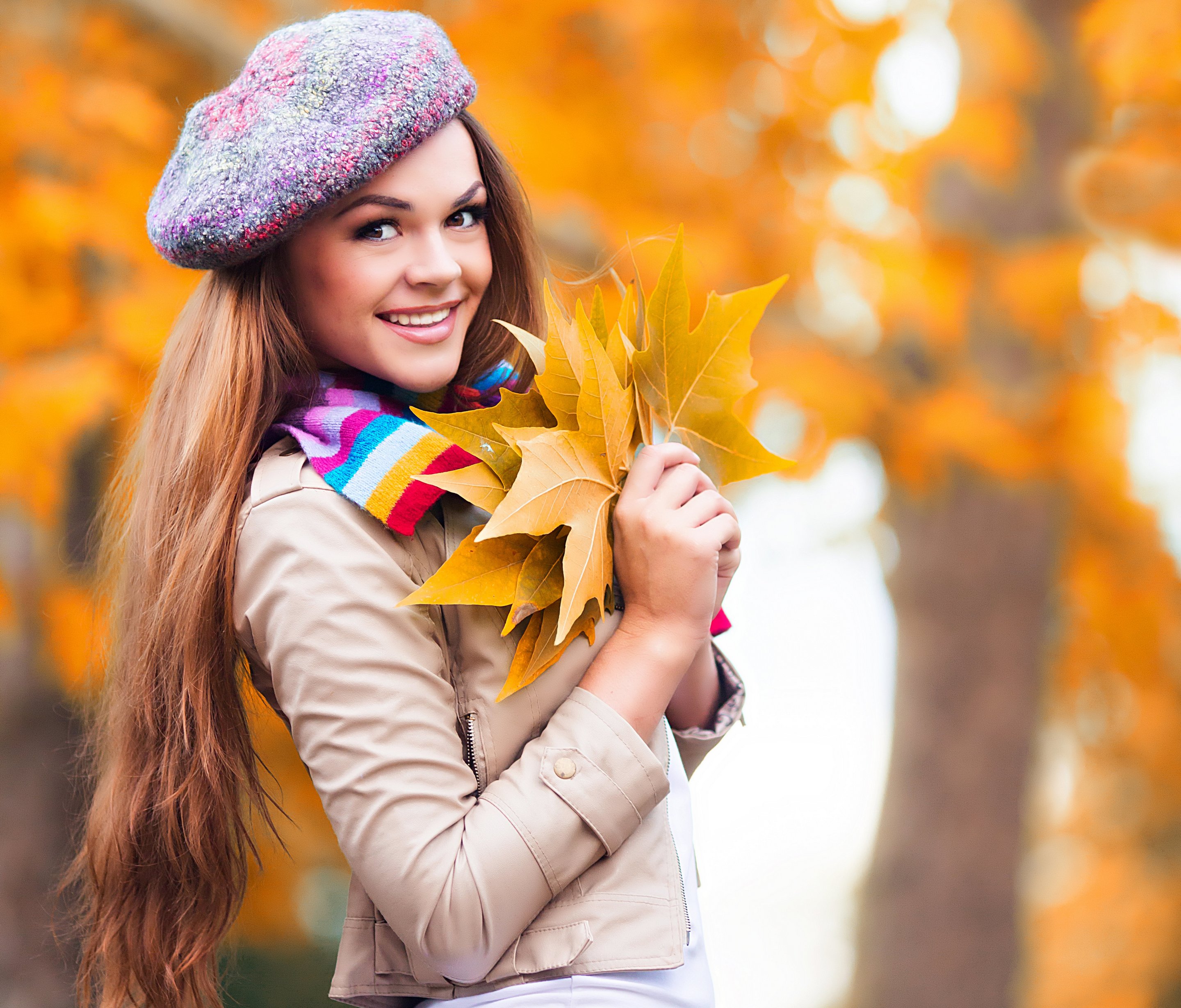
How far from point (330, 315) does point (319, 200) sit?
159mm

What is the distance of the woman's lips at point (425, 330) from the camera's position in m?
1.30

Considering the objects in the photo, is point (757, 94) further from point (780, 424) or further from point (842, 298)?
point (780, 424)

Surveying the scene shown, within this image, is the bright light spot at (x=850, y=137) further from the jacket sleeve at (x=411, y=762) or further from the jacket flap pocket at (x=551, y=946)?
the jacket flap pocket at (x=551, y=946)

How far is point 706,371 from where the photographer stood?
4.28ft

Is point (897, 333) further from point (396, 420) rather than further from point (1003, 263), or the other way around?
point (396, 420)

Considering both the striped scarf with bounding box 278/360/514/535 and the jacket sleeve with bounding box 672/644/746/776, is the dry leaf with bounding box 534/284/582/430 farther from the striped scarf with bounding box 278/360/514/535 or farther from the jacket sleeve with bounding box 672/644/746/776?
the jacket sleeve with bounding box 672/644/746/776

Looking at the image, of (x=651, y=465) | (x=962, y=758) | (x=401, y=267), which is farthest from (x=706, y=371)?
(x=962, y=758)

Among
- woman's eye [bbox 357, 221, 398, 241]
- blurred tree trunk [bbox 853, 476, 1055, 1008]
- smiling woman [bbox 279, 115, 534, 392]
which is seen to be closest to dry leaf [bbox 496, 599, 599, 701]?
smiling woman [bbox 279, 115, 534, 392]

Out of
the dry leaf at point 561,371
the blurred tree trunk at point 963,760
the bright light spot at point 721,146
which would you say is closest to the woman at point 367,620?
the dry leaf at point 561,371

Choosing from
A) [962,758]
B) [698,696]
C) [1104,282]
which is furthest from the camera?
[962,758]

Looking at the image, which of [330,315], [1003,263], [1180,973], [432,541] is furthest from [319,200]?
[1180,973]

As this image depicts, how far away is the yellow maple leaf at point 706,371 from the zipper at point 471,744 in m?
0.43

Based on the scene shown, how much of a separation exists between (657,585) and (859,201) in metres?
1.93

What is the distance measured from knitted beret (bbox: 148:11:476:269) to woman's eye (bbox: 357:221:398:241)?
0.08m
